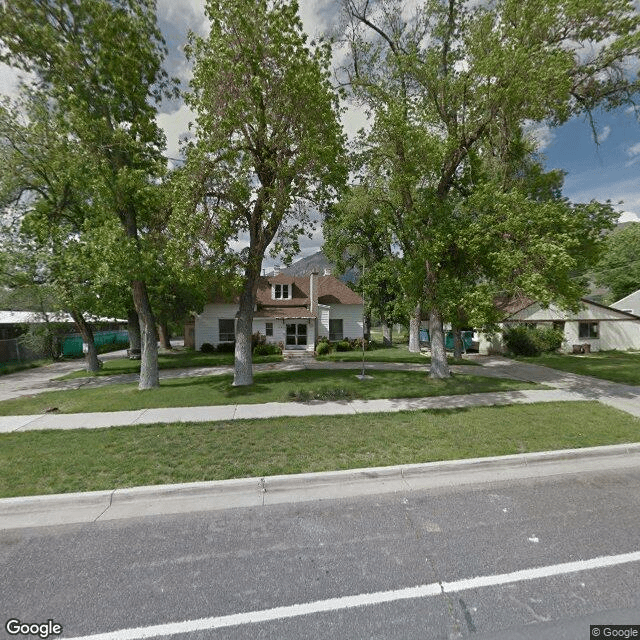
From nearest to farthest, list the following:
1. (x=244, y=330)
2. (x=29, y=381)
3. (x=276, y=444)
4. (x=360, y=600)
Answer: (x=360, y=600) → (x=276, y=444) → (x=244, y=330) → (x=29, y=381)

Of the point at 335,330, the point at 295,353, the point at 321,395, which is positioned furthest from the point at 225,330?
the point at 321,395

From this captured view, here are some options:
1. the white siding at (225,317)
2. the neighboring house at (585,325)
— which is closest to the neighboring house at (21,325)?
the white siding at (225,317)

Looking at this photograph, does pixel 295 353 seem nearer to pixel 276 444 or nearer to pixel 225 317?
pixel 225 317

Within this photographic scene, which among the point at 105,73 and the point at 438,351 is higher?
the point at 105,73

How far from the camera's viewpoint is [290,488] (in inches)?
182

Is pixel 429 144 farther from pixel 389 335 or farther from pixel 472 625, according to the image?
pixel 389 335

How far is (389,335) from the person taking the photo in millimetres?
27891

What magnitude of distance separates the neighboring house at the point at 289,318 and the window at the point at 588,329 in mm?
15276

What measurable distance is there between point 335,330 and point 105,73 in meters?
20.2

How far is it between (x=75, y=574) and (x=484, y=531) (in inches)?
167

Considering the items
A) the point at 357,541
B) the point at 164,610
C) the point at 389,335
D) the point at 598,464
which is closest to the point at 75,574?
the point at 164,610

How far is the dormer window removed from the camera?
84.9 feet

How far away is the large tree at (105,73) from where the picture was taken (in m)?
8.18

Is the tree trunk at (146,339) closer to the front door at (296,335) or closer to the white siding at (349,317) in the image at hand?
the front door at (296,335)
